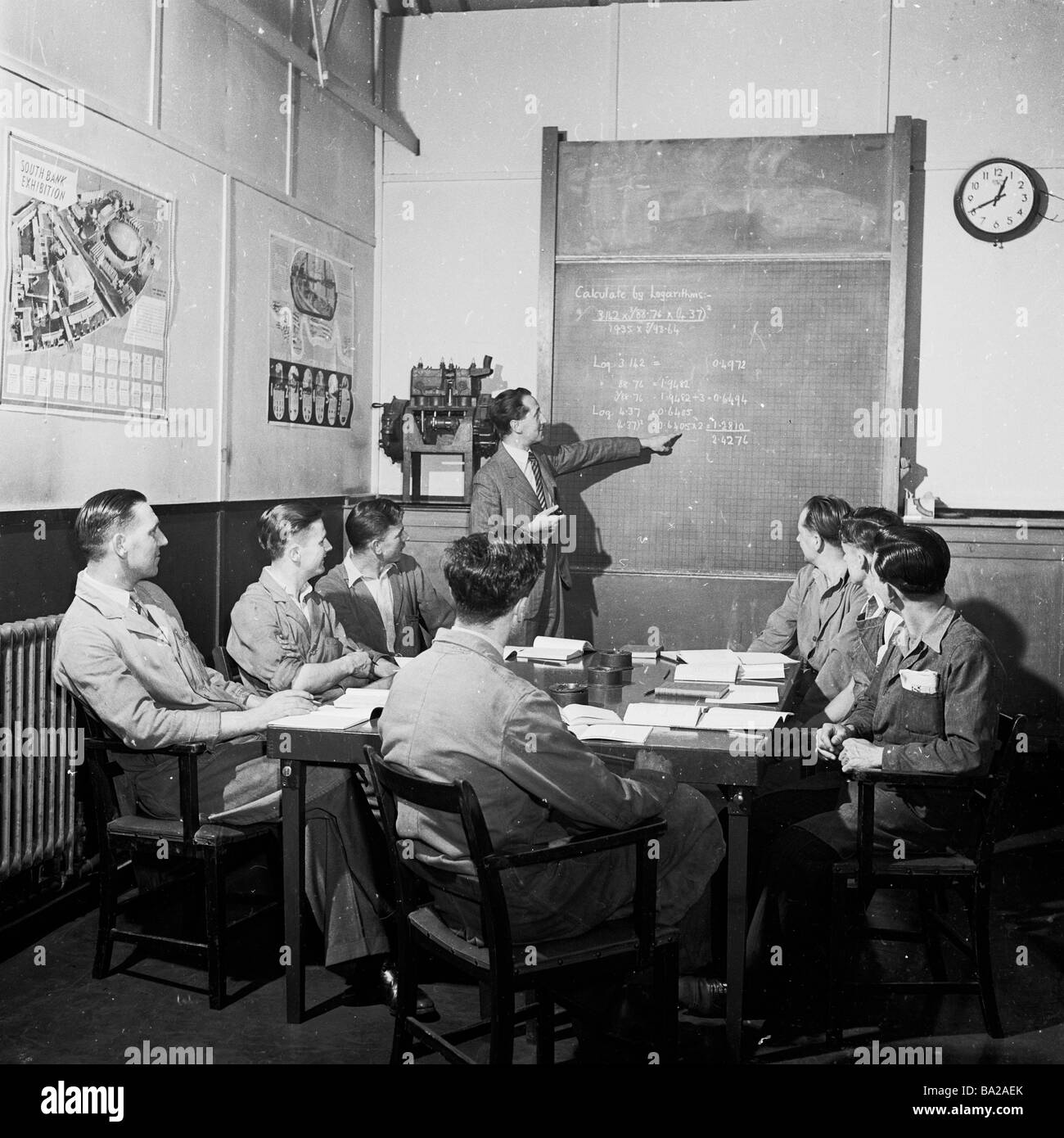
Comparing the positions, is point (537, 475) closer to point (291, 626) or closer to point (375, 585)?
point (375, 585)

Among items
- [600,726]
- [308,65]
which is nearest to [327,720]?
[600,726]

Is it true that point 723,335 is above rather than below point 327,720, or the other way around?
above

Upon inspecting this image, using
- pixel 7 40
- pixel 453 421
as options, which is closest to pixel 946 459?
pixel 453 421

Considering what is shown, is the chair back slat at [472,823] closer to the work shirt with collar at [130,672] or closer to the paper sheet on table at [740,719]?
the paper sheet on table at [740,719]

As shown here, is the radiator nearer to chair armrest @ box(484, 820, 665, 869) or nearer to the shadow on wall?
chair armrest @ box(484, 820, 665, 869)

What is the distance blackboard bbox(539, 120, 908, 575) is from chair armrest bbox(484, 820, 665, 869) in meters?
3.60

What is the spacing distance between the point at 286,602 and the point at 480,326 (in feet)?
9.21

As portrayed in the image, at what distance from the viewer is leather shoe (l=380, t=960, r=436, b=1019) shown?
3.05 m

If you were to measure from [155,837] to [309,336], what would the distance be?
2.98 m

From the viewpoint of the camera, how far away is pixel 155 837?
3189 millimetres

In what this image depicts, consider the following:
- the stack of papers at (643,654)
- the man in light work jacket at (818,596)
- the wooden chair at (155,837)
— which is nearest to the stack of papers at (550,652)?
the stack of papers at (643,654)

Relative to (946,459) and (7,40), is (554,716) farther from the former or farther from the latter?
(946,459)

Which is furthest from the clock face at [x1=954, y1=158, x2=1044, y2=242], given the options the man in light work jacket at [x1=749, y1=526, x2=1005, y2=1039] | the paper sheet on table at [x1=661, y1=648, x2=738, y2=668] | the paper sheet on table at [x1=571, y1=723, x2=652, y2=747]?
the paper sheet on table at [x1=571, y1=723, x2=652, y2=747]

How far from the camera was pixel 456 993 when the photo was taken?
127 inches
